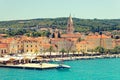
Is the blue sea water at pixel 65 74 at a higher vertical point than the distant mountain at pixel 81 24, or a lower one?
higher

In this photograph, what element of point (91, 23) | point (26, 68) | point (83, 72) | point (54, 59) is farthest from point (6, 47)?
point (91, 23)

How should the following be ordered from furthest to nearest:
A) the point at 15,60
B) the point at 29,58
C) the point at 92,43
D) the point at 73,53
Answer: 1. the point at 92,43
2. the point at 73,53
3. the point at 29,58
4. the point at 15,60

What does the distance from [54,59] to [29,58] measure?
5.21 meters

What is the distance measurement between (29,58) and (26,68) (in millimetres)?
7211

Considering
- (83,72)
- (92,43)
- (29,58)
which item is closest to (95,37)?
(92,43)

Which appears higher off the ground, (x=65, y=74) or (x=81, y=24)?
(x=65, y=74)

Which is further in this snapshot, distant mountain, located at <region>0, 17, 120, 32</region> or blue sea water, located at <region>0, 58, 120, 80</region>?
distant mountain, located at <region>0, 17, 120, 32</region>

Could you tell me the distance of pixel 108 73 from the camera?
41.0 metres

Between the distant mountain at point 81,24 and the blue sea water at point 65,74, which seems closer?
the blue sea water at point 65,74

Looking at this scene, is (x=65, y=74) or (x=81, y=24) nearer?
(x=65, y=74)

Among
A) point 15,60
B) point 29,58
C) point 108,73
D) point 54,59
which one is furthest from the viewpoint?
point 54,59

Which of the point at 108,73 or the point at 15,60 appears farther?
the point at 15,60

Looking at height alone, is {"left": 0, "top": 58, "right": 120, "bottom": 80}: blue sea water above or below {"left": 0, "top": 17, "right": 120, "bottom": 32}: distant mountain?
A: above

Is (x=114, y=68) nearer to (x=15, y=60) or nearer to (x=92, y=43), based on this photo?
(x=15, y=60)
